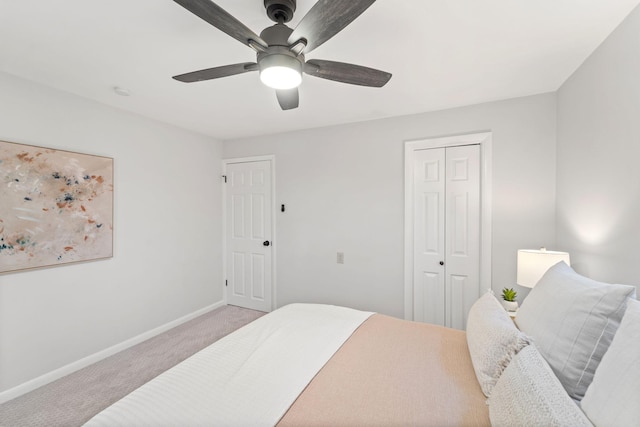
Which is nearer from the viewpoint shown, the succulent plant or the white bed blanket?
the white bed blanket

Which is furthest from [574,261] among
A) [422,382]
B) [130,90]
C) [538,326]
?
[130,90]

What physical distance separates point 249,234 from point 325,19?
3.08 metres

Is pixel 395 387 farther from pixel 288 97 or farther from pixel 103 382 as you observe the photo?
pixel 103 382

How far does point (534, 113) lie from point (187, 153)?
3.69 m

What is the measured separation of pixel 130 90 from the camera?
228 cm

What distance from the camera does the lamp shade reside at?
6.15 ft

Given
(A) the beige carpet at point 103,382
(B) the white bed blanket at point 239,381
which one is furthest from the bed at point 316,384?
(A) the beige carpet at point 103,382

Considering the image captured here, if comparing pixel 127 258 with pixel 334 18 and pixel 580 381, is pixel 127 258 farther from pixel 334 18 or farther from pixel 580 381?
pixel 580 381

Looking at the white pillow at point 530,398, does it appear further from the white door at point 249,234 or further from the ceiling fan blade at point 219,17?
the white door at point 249,234

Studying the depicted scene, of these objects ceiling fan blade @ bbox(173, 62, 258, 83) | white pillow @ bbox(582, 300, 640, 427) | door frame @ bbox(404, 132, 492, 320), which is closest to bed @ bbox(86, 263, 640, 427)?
white pillow @ bbox(582, 300, 640, 427)

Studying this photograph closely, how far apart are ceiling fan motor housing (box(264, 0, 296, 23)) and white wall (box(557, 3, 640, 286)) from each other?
1717 mm

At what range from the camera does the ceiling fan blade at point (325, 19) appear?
99 centimetres

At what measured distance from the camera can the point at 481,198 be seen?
260 centimetres

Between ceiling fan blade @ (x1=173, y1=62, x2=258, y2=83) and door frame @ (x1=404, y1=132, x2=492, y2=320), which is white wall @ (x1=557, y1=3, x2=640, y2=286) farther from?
ceiling fan blade @ (x1=173, y1=62, x2=258, y2=83)
